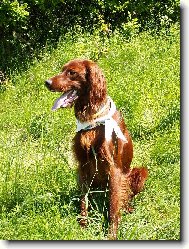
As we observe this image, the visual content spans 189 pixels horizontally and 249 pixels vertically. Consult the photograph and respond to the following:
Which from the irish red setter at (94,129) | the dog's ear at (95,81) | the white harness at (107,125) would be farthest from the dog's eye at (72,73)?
the white harness at (107,125)

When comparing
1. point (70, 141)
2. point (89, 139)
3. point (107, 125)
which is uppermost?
point (107, 125)

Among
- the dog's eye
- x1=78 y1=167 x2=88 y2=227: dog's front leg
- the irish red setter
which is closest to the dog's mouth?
the irish red setter

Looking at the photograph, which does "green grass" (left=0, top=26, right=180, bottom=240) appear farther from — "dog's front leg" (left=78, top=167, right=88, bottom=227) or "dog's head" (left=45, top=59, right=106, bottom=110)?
"dog's head" (left=45, top=59, right=106, bottom=110)

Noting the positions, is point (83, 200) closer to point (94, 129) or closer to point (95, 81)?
point (94, 129)

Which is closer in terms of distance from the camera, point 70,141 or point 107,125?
point 107,125

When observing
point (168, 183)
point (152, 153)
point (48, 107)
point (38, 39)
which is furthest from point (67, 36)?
point (168, 183)

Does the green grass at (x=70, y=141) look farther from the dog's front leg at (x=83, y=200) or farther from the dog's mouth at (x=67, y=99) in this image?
the dog's mouth at (x=67, y=99)

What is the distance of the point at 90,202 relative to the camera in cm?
448

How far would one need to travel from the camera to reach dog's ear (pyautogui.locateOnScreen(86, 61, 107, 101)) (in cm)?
418

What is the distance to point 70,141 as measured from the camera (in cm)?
580

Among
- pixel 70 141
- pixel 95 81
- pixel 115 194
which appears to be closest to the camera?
pixel 95 81

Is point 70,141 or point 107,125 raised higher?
point 107,125

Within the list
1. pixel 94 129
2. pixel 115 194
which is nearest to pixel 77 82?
pixel 94 129

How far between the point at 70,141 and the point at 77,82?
5.51 ft
